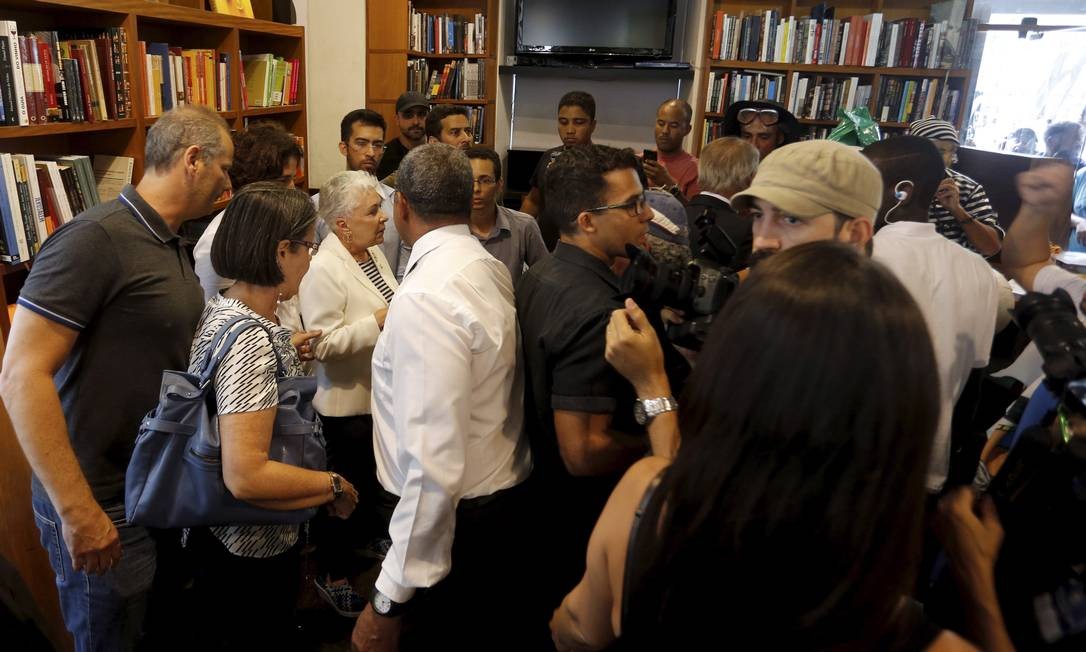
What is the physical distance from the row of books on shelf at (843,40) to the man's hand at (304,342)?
4071 mm

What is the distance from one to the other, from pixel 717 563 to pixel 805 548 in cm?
9

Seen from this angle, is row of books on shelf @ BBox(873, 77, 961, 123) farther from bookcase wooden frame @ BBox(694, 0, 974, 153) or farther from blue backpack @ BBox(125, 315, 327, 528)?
Answer: blue backpack @ BBox(125, 315, 327, 528)

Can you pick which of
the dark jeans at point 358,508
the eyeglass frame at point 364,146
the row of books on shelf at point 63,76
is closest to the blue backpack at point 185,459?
the dark jeans at point 358,508

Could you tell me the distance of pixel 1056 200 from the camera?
1.84m

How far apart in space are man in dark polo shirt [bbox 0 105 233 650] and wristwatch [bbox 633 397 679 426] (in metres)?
1.02

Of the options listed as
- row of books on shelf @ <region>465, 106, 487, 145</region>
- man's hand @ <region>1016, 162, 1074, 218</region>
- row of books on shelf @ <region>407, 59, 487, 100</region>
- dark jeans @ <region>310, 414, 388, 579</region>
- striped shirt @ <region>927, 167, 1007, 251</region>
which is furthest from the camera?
row of books on shelf @ <region>465, 106, 487, 145</region>

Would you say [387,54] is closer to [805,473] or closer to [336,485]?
[336,485]

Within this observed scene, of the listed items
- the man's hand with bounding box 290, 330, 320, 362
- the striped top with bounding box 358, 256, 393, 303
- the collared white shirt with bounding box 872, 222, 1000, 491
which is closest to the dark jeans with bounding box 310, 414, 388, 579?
the man's hand with bounding box 290, 330, 320, 362

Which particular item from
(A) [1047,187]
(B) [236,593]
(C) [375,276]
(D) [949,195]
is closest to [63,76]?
(C) [375,276]

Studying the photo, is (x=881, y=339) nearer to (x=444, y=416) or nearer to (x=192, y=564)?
(x=444, y=416)

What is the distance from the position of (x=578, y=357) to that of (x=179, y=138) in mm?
1065

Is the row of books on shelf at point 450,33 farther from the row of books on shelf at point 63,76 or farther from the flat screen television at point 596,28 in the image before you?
the row of books on shelf at point 63,76

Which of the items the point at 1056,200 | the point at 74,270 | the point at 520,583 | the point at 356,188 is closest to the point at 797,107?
the point at 1056,200

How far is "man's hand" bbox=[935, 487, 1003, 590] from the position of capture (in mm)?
904
